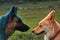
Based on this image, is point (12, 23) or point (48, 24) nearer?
point (48, 24)

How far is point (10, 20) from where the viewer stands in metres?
8.79

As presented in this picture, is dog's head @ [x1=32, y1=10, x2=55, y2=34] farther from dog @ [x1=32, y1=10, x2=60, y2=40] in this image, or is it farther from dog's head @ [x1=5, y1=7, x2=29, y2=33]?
dog's head @ [x1=5, y1=7, x2=29, y2=33]

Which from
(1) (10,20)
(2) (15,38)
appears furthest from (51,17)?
(2) (15,38)

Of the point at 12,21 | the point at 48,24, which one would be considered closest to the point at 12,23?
the point at 12,21

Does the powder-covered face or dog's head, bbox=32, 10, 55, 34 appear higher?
dog's head, bbox=32, 10, 55, 34

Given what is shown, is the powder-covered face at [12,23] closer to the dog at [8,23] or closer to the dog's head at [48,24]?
the dog at [8,23]

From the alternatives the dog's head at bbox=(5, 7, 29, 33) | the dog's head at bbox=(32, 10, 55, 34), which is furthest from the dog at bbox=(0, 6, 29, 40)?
the dog's head at bbox=(32, 10, 55, 34)

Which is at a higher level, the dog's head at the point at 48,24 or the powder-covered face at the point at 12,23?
the dog's head at the point at 48,24

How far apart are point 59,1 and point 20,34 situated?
28570 mm

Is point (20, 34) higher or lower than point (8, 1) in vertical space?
higher

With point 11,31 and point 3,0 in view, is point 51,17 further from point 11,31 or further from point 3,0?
point 3,0

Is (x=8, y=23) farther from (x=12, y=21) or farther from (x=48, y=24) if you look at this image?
(x=48, y=24)

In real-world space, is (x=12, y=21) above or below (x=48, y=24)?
below

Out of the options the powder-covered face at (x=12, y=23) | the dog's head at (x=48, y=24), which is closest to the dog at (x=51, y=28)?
the dog's head at (x=48, y=24)
